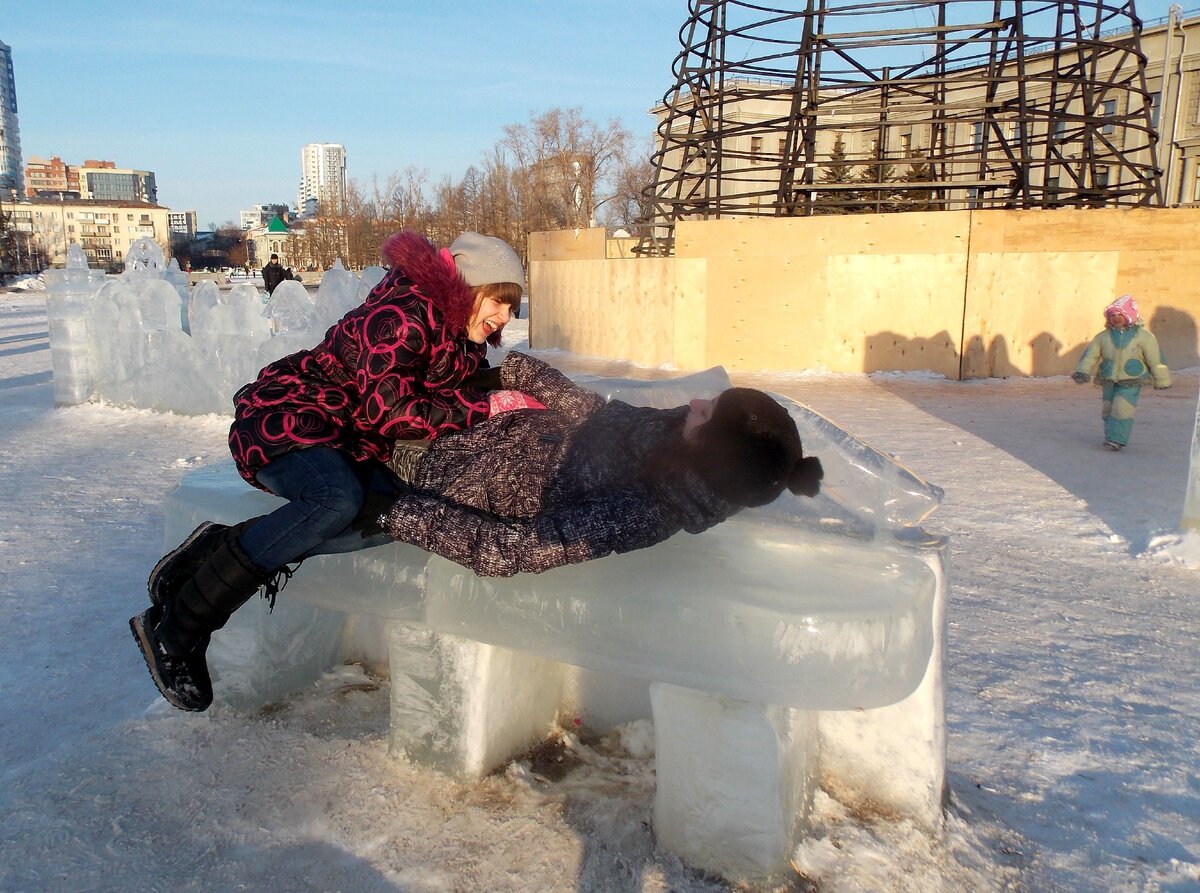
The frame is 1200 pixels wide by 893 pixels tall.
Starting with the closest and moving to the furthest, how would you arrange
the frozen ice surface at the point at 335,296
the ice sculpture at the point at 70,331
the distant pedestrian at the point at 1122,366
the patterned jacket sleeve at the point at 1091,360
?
the distant pedestrian at the point at 1122,366
the patterned jacket sleeve at the point at 1091,360
the frozen ice surface at the point at 335,296
the ice sculpture at the point at 70,331

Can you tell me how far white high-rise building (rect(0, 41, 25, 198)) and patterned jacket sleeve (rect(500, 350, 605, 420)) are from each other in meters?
191

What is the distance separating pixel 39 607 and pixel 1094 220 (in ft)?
39.8

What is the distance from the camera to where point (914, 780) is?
90.3 inches

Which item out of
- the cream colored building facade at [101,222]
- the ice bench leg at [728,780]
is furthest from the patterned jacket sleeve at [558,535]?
the cream colored building facade at [101,222]

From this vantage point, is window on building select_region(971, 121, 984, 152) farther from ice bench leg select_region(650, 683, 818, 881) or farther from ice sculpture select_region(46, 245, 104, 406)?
ice bench leg select_region(650, 683, 818, 881)

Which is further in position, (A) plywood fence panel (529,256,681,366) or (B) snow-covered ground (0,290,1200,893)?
(A) plywood fence panel (529,256,681,366)

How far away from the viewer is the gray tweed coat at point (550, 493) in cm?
205

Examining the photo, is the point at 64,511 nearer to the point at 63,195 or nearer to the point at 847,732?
the point at 847,732

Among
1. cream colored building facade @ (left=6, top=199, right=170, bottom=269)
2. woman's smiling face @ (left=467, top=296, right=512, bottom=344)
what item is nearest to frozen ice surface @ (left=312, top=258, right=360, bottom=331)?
woman's smiling face @ (left=467, top=296, right=512, bottom=344)

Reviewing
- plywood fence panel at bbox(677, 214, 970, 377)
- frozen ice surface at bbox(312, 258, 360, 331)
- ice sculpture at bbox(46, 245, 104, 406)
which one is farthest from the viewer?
plywood fence panel at bbox(677, 214, 970, 377)

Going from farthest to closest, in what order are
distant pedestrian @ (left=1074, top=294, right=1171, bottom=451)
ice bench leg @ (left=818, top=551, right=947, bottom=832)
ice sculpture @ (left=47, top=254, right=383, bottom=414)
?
1. ice sculpture @ (left=47, top=254, right=383, bottom=414)
2. distant pedestrian @ (left=1074, top=294, right=1171, bottom=451)
3. ice bench leg @ (left=818, top=551, right=947, bottom=832)

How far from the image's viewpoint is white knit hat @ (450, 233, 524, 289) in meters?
2.51

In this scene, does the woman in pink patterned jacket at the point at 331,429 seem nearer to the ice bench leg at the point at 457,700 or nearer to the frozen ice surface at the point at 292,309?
the ice bench leg at the point at 457,700

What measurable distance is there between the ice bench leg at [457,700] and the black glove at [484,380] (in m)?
0.79
